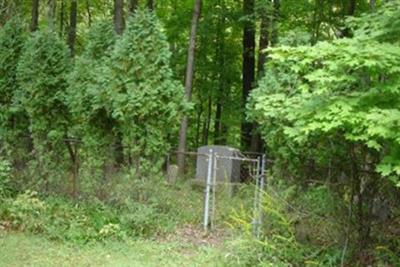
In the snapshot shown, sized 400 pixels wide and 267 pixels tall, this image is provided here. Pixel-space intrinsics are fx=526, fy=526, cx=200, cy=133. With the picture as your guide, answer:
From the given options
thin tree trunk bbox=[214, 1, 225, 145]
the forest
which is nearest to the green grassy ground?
the forest

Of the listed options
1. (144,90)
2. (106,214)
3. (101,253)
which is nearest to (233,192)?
(106,214)

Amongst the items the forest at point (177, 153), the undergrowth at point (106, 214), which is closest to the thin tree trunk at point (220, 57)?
the forest at point (177, 153)

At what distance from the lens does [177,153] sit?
1004cm

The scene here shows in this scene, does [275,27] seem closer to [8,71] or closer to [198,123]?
[8,71]

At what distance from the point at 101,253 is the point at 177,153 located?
294cm

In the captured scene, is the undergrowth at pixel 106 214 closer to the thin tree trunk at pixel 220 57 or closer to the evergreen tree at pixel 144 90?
the evergreen tree at pixel 144 90

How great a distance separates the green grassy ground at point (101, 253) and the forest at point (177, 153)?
0.10 feet

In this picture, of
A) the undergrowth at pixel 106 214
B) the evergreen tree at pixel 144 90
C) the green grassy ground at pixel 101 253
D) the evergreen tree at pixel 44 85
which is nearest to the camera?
the green grassy ground at pixel 101 253

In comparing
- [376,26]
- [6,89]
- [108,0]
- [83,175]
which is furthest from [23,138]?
[108,0]

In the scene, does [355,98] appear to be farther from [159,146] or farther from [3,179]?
[3,179]

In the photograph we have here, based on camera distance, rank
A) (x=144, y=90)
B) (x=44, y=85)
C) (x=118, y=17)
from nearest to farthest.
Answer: (x=144, y=90) < (x=44, y=85) < (x=118, y=17)

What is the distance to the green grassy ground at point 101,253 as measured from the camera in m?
7.16

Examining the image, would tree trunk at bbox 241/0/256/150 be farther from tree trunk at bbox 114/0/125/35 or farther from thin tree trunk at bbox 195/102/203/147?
tree trunk at bbox 114/0/125/35

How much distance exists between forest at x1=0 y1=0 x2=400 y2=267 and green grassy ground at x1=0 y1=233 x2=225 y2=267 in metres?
0.03
